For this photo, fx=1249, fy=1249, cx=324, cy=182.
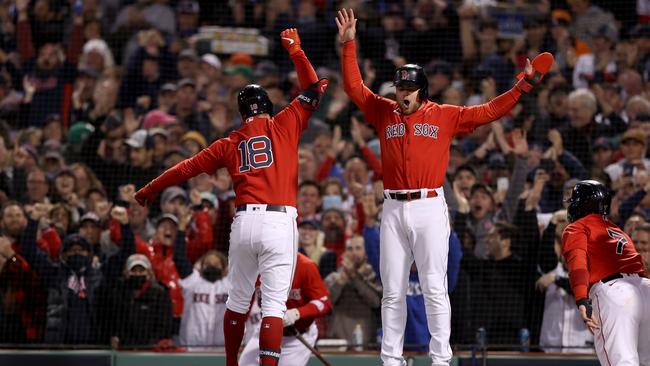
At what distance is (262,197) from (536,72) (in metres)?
1.95

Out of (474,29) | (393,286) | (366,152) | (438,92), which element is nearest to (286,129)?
(393,286)

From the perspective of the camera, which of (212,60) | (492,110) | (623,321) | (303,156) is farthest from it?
(212,60)

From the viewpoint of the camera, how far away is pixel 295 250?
8094 mm

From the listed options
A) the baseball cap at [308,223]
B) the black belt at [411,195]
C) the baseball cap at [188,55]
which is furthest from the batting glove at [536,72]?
the baseball cap at [188,55]

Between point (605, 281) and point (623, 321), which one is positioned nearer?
point (623, 321)

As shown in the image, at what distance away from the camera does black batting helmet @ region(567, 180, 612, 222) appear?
7930 mm

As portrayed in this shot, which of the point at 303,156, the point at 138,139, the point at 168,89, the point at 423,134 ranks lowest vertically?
the point at 423,134

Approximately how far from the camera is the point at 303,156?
12461 mm

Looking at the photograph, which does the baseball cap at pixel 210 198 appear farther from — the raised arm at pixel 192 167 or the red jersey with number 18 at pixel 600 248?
the red jersey with number 18 at pixel 600 248

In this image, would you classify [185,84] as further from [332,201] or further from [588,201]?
[588,201]

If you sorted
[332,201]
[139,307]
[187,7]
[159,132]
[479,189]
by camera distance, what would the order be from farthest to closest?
[187,7]
[159,132]
[332,201]
[479,189]
[139,307]

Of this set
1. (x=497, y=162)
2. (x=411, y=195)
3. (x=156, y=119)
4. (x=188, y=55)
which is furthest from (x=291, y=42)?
(x=188, y=55)

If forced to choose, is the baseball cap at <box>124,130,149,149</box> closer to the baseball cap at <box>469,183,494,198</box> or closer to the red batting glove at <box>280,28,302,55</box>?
Answer: the baseball cap at <box>469,183,494,198</box>

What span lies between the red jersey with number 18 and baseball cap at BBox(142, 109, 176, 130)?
6.72m
